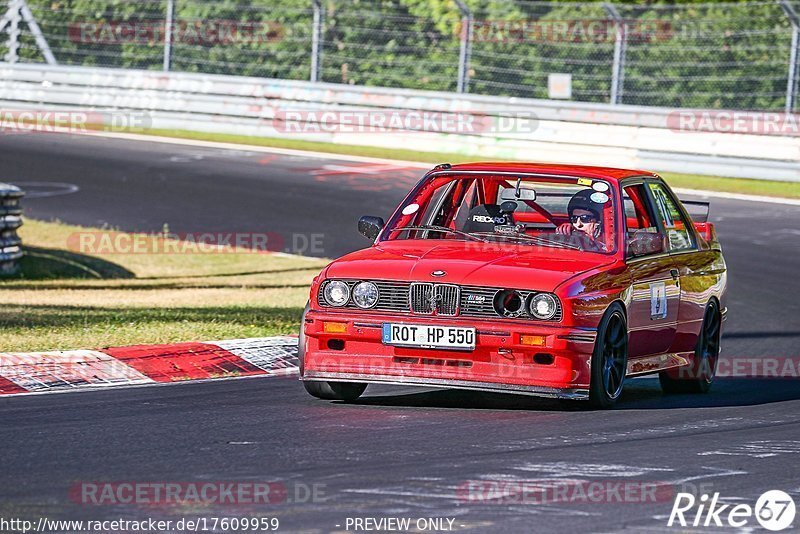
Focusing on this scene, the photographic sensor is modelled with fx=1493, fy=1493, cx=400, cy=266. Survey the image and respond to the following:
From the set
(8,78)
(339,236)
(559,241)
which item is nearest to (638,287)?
(559,241)

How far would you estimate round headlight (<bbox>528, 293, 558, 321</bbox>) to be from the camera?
8.17 metres

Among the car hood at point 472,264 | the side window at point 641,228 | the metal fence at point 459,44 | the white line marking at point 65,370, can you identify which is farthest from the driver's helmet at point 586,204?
the metal fence at point 459,44

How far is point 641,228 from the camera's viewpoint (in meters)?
9.99

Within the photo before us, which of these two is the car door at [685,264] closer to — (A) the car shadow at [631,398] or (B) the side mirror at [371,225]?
(A) the car shadow at [631,398]

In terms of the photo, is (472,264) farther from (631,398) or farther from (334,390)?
(631,398)

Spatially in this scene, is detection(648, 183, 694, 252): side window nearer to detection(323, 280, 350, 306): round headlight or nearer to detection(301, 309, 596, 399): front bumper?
detection(301, 309, 596, 399): front bumper

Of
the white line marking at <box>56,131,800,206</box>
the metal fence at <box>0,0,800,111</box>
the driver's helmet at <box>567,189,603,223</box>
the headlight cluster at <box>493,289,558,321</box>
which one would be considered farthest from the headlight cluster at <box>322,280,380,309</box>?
the metal fence at <box>0,0,800,111</box>

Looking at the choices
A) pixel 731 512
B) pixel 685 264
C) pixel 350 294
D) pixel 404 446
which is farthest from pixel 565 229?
pixel 731 512

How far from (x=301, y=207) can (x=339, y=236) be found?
2.21 meters

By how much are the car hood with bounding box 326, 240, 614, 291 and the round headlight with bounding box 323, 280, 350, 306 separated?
0.05 metres

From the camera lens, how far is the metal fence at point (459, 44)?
23875mm

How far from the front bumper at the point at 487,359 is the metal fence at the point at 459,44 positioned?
622 inches

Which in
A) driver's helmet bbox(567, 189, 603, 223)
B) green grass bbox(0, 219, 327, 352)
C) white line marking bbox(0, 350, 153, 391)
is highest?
driver's helmet bbox(567, 189, 603, 223)

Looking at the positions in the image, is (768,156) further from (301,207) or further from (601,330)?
(601,330)
